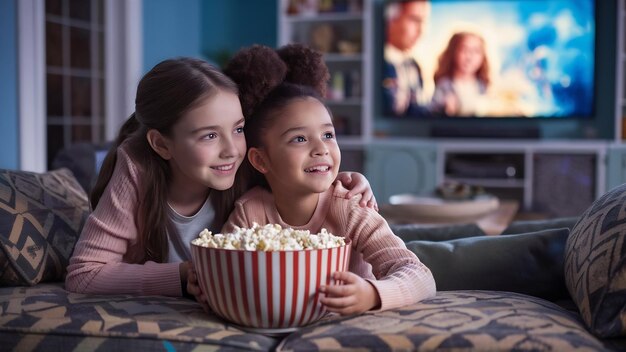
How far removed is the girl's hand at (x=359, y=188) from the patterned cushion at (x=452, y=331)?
0.95ft

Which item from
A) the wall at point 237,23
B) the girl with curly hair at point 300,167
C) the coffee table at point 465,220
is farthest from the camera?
the wall at point 237,23

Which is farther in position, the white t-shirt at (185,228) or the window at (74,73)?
the window at (74,73)

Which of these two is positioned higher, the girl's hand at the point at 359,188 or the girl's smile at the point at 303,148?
the girl's smile at the point at 303,148

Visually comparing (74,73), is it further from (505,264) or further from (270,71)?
(505,264)

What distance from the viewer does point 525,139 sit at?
538 cm

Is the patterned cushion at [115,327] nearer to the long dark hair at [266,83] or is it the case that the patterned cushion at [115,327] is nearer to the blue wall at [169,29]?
the long dark hair at [266,83]

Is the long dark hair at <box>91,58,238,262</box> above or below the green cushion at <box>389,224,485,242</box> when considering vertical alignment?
above

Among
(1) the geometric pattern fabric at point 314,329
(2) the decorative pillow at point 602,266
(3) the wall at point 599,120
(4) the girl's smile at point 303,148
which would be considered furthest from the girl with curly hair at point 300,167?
(3) the wall at point 599,120

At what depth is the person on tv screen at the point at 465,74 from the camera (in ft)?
18.3

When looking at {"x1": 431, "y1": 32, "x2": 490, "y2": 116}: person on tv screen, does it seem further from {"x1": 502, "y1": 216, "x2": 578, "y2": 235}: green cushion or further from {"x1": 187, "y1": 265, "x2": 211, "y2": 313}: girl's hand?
{"x1": 187, "y1": 265, "x2": 211, "y2": 313}: girl's hand

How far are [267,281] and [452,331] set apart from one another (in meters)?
0.28

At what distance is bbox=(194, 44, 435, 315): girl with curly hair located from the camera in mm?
1310

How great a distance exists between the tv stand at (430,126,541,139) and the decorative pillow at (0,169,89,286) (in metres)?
4.11

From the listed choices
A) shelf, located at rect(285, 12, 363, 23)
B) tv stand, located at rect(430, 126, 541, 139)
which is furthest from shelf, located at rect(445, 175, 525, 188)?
shelf, located at rect(285, 12, 363, 23)
